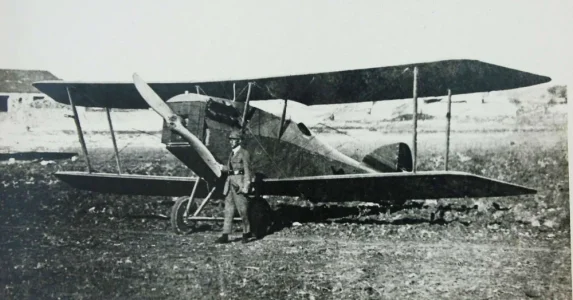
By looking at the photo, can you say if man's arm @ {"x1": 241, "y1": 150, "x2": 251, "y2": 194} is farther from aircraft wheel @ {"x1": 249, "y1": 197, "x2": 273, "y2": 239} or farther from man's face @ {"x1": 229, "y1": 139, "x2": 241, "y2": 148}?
aircraft wheel @ {"x1": 249, "y1": 197, "x2": 273, "y2": 239}

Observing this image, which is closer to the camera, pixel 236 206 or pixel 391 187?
pixel 391 187

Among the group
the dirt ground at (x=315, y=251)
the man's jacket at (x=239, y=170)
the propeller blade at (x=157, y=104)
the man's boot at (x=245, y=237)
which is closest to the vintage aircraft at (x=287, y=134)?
the propeller blade at (x=157, y=104)

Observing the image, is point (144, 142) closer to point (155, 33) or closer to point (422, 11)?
point (155, 33)

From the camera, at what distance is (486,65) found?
3.28 meters

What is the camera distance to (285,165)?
14.5ft

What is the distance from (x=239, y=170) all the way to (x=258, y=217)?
21.0 inches

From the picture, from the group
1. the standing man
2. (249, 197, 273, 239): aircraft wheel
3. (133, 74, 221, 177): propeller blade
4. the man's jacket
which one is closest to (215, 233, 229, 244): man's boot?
the standing man

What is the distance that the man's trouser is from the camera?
158 inches

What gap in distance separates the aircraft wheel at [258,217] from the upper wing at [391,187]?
0.47 feet

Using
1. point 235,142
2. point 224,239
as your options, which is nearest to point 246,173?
point 235,142

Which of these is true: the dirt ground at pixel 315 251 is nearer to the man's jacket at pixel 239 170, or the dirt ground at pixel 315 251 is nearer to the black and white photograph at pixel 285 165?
the black and white photograph at pixel 285 165

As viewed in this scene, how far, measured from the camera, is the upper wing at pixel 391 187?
354 centimetres

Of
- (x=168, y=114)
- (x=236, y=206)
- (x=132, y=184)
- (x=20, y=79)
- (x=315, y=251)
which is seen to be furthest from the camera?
(x=132, y=184)

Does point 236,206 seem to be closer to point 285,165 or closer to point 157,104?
point 285,165
